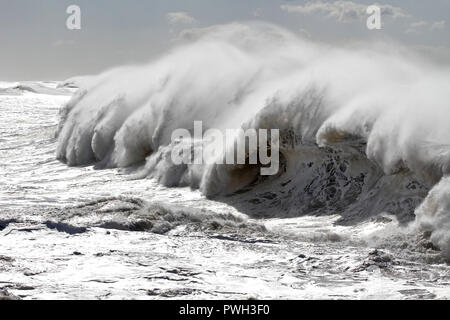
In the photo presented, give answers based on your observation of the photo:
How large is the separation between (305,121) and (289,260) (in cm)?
632

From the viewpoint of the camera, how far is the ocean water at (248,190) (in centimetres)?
914

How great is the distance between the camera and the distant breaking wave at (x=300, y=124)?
42.2 feet

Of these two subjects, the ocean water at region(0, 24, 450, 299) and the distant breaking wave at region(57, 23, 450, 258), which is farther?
the distant breaking wave at region(57, 23, 450, 258)

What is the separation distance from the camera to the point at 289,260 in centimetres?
1005

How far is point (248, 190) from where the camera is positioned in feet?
50.9

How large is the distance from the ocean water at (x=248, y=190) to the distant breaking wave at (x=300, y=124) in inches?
1.7

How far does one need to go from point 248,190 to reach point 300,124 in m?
1.89

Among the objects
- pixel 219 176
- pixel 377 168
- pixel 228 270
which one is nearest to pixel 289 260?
pixel 228 270

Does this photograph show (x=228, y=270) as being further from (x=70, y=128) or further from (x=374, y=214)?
(x=70, y=128)

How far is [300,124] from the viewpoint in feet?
52.3

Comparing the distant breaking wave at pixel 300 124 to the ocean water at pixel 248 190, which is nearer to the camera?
the ocean water at pixel 248 190

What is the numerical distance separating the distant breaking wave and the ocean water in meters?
0.04

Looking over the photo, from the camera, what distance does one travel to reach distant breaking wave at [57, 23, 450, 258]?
506 inches

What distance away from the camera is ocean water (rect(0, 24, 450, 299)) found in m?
9.14
